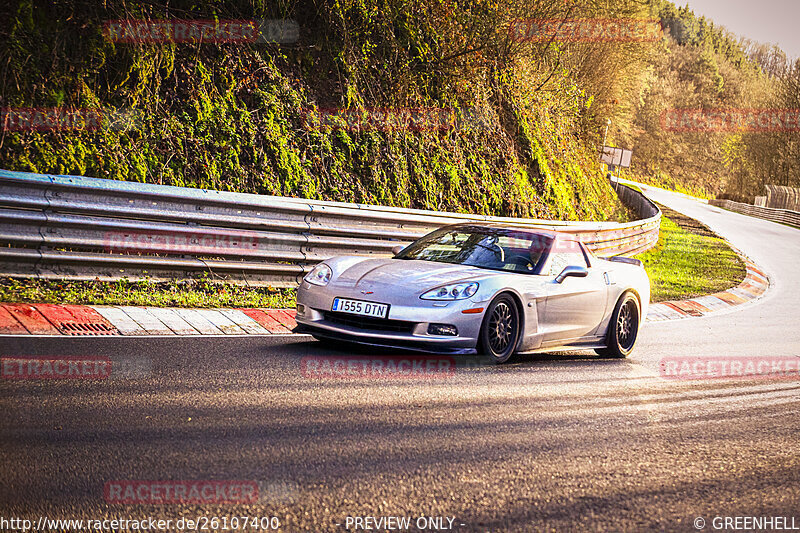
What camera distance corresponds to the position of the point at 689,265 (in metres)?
22.5

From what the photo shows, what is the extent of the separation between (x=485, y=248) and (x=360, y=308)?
1.83 meters

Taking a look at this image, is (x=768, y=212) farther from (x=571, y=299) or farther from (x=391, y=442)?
(x=391, y=442)

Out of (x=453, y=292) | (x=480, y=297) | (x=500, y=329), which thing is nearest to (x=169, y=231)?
(x=453, y=292)

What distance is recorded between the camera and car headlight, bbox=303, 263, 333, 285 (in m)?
7.42

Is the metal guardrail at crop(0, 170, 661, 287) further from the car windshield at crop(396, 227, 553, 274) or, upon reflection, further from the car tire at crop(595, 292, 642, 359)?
the car tire at crop(595, 292, 642, 359)

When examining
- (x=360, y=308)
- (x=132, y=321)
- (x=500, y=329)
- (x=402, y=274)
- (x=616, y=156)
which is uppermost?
(x=616, y=156)

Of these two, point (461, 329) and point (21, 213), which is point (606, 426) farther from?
point (21, 213)

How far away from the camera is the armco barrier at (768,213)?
2043 inches

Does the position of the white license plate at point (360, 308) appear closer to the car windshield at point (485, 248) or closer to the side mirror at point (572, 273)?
the car windshield at point (485, 248)

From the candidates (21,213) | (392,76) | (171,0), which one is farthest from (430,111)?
(21,213)

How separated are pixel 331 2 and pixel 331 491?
38.8ft

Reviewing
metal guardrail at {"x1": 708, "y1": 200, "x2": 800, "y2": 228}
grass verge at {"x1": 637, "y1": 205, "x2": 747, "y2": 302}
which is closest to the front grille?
grass verge at {"x1": 637, "y1": 205, "x2": 747, "y2": 302}

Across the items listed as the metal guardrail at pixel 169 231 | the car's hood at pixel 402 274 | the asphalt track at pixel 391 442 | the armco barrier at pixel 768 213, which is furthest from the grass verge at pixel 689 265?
the armco barrier at pixel 768 213

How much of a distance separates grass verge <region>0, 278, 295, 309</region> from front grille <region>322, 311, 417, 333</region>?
7.31ft
